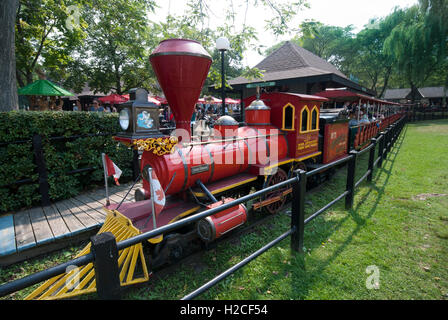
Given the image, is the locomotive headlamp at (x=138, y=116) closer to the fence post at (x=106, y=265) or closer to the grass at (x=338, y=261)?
the fence post at (x=106, y=265)

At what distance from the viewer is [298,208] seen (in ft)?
10.2

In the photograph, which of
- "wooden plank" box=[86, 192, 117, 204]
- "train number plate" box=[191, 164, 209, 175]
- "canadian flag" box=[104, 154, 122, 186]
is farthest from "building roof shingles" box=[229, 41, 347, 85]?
"canadian flag" box=[104, 154, 122, 186]

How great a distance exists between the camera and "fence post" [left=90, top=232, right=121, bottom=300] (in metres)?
1.45

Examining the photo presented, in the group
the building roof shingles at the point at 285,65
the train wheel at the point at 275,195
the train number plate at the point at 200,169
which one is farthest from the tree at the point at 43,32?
the building roof shingles at the point at 285,65

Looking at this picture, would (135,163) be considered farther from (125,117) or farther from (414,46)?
(414,46)

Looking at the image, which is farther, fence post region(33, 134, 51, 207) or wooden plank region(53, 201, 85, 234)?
fence post region(33, 134, 51, 207)

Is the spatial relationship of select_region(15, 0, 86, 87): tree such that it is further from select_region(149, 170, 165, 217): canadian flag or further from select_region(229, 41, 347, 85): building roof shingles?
select_region(229, 41, 347, 85): building roof shingles

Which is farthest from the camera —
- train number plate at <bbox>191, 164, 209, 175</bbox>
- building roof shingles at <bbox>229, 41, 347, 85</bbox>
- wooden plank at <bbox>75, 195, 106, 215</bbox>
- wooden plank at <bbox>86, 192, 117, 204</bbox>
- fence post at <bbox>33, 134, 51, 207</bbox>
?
building roof shingles at <bbox>229, 41, 347, 85</bbox>

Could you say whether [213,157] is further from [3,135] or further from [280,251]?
[3,135]

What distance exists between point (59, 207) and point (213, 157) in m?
3.36

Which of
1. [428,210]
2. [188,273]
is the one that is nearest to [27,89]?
[188,273]

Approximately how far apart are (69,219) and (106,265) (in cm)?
350

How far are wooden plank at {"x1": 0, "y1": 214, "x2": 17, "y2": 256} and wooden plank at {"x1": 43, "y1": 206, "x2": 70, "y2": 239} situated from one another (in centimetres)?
49
